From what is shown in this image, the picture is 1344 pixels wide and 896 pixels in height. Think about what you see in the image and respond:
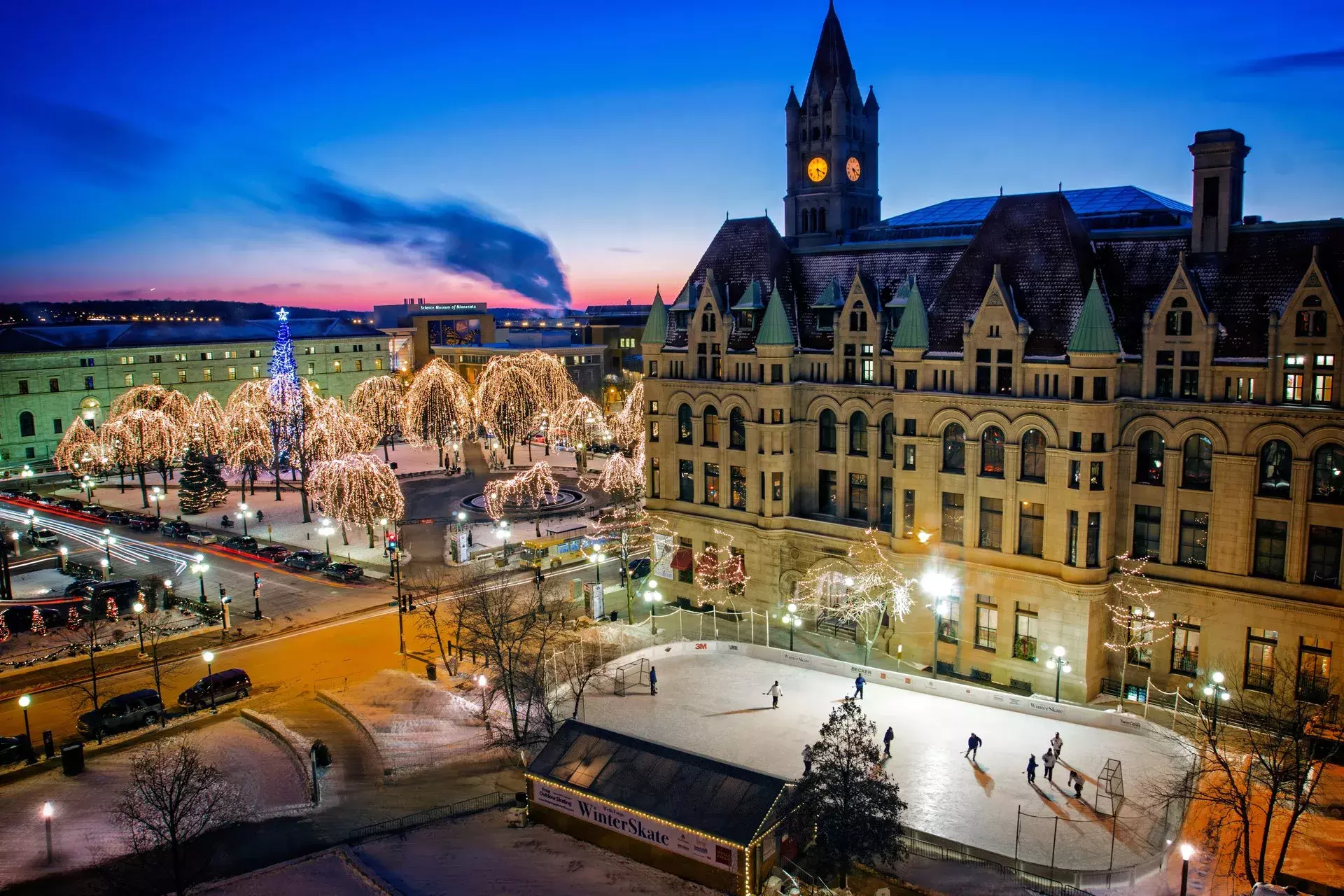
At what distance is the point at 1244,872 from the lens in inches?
1277

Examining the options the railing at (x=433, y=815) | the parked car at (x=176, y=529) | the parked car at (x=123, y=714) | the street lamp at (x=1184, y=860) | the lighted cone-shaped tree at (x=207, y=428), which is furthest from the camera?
the lighted cone-shaped tree at (x=207, y=428)

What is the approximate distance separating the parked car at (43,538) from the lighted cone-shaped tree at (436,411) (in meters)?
40.6

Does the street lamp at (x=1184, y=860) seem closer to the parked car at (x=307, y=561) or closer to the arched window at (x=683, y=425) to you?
the arched window at (x=683, y=425)

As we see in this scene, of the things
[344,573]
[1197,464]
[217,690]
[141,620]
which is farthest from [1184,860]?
[344,573]

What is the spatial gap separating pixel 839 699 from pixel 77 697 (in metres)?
39.5

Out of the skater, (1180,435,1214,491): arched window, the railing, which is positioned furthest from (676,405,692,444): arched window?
(1180,435,1214,491): arched window

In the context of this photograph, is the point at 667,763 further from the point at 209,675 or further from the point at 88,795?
the point at 209,675

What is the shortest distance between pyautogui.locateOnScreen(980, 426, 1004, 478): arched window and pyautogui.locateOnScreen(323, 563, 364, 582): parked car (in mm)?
45199

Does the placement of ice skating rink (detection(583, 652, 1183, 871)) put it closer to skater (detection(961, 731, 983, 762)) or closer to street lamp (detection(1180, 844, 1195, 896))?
skater (detection(961, 731, 983, 762))

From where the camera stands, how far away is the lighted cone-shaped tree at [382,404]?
12181cm

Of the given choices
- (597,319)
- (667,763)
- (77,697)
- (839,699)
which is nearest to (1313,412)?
(839,699)

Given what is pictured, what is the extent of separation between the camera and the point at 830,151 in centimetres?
8569

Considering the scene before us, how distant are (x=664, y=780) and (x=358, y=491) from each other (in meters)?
49.7

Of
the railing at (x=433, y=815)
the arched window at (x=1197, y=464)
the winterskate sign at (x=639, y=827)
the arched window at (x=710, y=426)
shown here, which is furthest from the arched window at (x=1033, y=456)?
the railing at (x=433, y=815)
